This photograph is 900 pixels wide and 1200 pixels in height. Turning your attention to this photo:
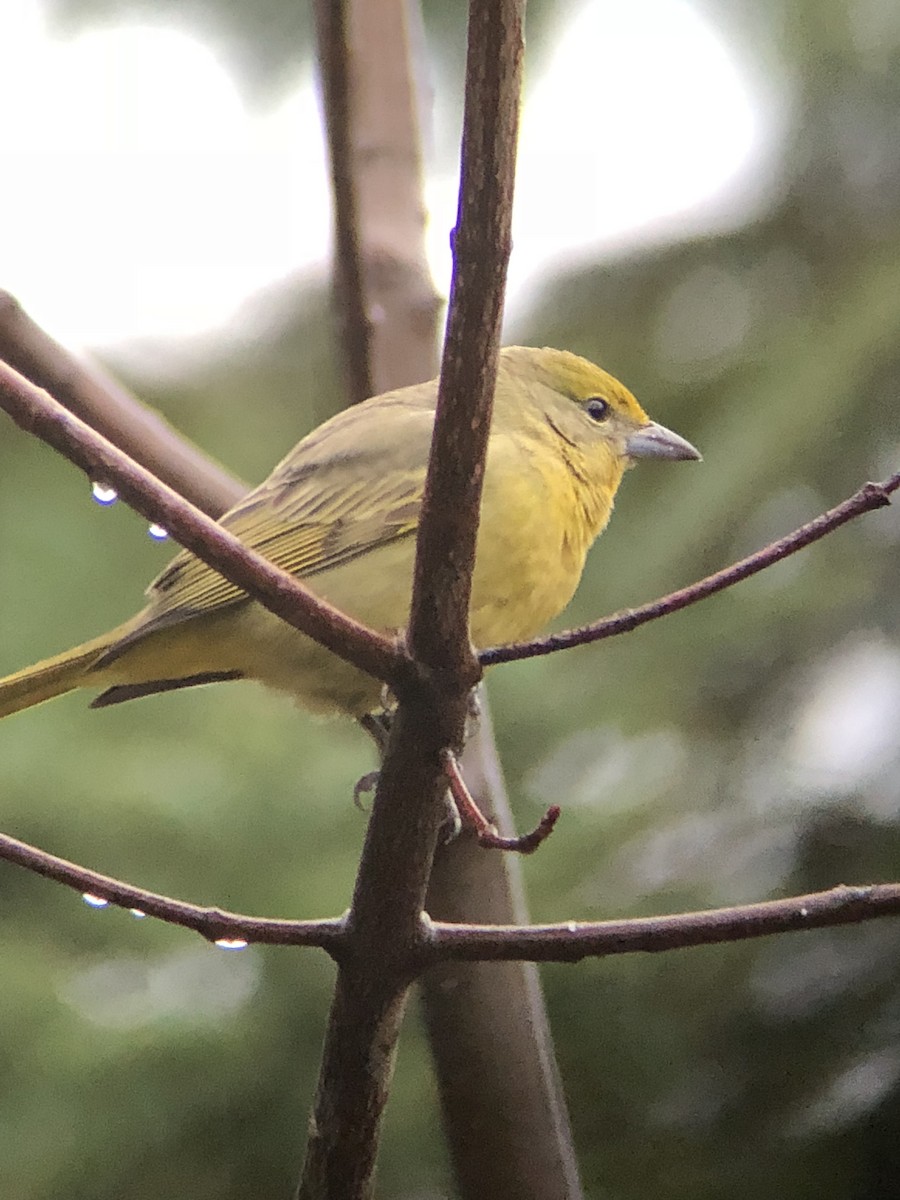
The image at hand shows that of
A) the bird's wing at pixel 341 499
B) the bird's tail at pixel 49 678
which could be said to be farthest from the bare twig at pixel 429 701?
the bird's wing at pixel 341 499

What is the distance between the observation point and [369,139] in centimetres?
299

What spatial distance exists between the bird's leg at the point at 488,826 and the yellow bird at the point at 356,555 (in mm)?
838

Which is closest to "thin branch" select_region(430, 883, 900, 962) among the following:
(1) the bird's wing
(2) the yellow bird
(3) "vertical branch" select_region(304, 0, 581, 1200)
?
(3) "vertical branch" select_region(304, 0, 581, 1200)

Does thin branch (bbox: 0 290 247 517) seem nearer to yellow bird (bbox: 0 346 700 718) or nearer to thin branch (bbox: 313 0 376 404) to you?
yellow bird (bbox: 0 346 700 718)

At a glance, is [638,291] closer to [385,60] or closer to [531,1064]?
[385,60]

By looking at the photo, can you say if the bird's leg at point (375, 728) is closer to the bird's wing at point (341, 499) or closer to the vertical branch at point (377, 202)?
the bird's wing at point (341, 499)

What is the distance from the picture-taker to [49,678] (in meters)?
2.44

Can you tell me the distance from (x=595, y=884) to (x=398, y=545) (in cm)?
69

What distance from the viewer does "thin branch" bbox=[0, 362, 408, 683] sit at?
1244 millimetres

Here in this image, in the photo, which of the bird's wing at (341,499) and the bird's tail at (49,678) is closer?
the bird's tail at (49,678)

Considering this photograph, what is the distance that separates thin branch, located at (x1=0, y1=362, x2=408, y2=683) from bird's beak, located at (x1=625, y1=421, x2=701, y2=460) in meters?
1.76

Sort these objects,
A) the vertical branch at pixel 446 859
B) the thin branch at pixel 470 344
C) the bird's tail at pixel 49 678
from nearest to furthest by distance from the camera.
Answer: the thin branch at pixel 470 344 → the vertical branch at pixel 446 859 → the bird's tail at pixel 49 678

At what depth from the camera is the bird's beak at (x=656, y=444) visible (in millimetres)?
2984

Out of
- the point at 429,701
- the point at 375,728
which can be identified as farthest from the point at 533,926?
the point at 375,728
